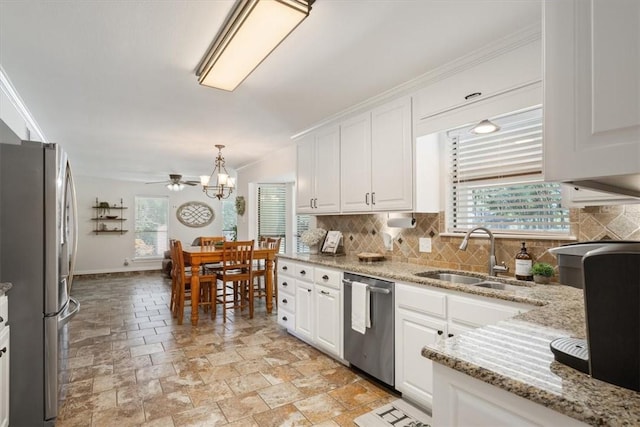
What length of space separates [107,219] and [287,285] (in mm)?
6609

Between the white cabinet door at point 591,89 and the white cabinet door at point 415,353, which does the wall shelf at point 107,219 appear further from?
the white cabinet door at point 591,89

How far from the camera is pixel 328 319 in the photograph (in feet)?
10.2

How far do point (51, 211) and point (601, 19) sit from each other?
261 centimetres

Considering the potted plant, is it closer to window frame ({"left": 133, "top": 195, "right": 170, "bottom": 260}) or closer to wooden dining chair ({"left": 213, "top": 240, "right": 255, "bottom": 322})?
wooden dining chair ({"left": 213, "top": 240, "right": 255, "bottom": 322})

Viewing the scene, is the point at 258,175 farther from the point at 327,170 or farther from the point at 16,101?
the point at 16,101

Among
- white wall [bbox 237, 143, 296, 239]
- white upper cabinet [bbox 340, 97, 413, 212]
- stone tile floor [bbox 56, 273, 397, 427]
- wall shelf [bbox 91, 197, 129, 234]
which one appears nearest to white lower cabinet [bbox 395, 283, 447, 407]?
stone tile floor [bbox 56, 273, 397, 427]

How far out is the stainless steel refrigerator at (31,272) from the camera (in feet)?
6.41

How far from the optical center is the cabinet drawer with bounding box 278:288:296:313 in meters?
3.65

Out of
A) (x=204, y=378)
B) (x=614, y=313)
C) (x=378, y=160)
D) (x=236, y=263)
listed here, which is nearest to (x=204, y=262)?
(x=236, y=263)

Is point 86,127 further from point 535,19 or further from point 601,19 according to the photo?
point 601,19

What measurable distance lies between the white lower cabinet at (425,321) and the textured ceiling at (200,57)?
1.60 meters

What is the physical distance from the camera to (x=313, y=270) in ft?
10.9

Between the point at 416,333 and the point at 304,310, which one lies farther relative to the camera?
the point at 304,310

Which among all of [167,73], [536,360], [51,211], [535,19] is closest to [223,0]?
[167,73]
